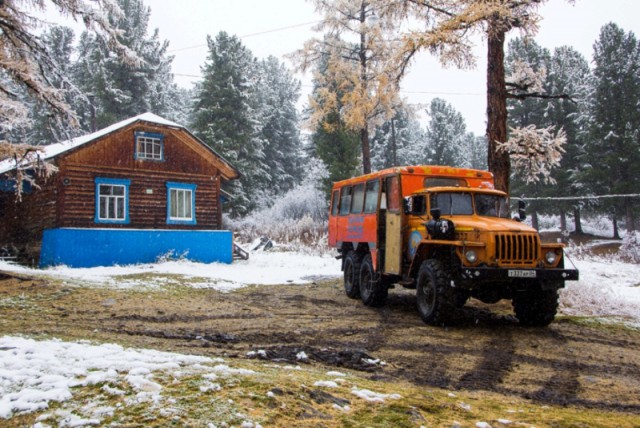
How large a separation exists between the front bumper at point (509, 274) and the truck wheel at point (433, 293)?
450 millimetres

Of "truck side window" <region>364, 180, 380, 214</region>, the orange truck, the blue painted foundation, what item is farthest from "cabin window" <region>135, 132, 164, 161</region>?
"truck side window" <region>364, 180, 380, 214</region>

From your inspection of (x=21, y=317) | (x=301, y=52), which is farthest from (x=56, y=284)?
(x=301, y=52)

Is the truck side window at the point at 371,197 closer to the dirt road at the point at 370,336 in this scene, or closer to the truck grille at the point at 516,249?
the dirt road at the point at 370,336

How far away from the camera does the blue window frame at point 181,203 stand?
23906mm

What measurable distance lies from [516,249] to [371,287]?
3.73 m

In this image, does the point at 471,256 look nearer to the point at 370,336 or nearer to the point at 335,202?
the point at 370,336

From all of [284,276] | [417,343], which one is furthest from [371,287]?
[284,276]

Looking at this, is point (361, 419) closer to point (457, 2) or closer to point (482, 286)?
point (482, 286)

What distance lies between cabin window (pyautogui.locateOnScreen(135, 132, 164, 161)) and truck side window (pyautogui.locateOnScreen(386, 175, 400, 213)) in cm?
1525

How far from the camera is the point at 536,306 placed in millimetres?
9430

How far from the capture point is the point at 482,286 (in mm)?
9047

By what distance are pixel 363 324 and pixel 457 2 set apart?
8.63 meters

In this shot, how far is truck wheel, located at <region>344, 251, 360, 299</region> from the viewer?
12728 millimetres

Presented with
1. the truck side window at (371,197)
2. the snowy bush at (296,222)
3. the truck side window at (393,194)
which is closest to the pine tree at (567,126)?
the snowy bush at (296,222)
